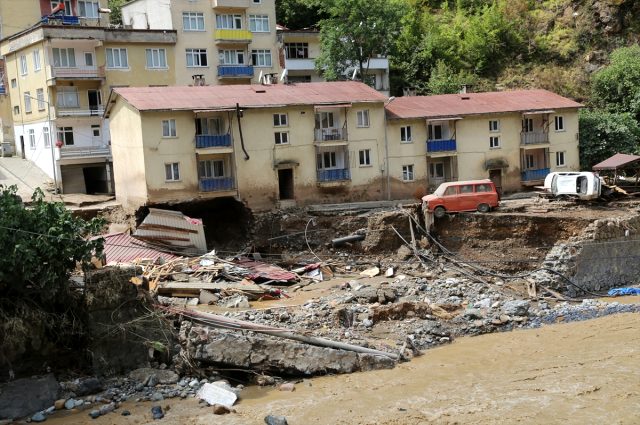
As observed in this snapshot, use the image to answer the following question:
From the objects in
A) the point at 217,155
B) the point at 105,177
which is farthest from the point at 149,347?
the point at 105,177

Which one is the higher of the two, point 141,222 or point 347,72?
point 347,72

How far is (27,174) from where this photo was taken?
1806 inches

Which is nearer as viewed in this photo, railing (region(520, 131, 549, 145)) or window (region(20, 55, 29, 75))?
railing (region(520, 131, 549, 145))

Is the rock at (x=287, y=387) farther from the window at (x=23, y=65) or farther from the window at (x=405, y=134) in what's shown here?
the window at (x=23, y=65)

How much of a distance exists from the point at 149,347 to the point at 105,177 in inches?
1115

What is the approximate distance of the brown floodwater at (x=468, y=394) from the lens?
1795 cm

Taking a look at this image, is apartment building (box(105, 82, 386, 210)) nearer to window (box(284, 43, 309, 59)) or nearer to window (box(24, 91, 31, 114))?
window (box(24, 91, 31, 114))

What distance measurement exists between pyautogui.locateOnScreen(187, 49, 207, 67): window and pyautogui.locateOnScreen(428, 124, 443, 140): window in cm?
1692

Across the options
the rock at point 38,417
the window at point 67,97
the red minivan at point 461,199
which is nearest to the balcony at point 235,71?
the window at point 67,97

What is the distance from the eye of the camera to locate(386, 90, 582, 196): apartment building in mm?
43438

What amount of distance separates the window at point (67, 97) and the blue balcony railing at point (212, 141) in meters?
11.9

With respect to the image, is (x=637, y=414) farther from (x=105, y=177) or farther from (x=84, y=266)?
(x=105, y=177)

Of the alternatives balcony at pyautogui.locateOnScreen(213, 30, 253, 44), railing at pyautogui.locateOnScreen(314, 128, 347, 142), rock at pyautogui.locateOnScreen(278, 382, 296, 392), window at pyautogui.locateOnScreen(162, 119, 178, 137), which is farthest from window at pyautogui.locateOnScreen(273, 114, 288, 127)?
rock at pyautogui.locateOnScreen(278, 382, 296, 392)

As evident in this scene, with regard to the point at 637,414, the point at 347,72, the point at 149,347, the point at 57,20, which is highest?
the point at 57,20
